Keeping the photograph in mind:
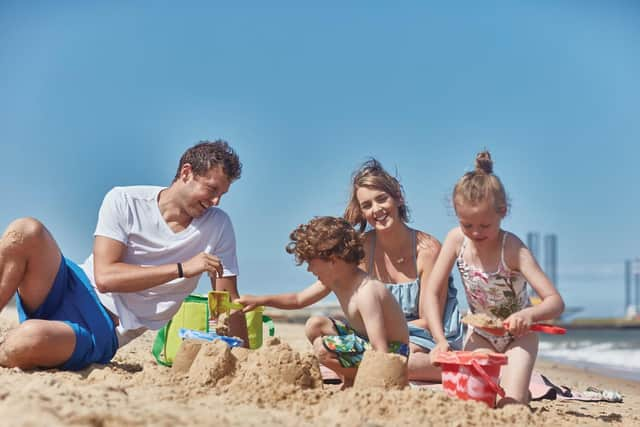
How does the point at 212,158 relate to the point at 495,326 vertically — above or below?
above

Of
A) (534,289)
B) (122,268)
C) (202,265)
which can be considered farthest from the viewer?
(122,268)

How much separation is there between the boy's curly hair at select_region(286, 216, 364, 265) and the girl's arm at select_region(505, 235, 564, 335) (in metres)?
0.82

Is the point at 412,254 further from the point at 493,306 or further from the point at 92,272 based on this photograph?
the point at 92,272

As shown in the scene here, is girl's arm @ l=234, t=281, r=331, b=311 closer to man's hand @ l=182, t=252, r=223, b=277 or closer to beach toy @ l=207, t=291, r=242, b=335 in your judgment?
beach toy @ l=207, t=291, r=242, b=335

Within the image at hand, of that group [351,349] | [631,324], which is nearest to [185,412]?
[351,349]

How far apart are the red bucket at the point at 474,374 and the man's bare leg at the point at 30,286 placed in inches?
82.3

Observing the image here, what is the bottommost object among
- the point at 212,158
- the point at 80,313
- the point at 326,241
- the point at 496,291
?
the point at 80,313

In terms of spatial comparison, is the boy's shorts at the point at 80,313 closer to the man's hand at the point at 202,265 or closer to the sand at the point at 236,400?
the sand at the point at 236,400

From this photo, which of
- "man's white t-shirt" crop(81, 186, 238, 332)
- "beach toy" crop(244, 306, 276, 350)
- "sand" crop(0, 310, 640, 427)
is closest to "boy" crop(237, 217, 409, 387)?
"sand" crop(0, 310, 640, 427)

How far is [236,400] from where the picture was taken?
3.04 metres

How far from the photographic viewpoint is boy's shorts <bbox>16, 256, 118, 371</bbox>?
410cm

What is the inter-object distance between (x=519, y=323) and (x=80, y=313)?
8.04ft

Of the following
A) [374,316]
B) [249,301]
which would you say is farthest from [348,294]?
[249,301]

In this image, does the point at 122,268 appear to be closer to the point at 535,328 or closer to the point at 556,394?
the point at 535,328
